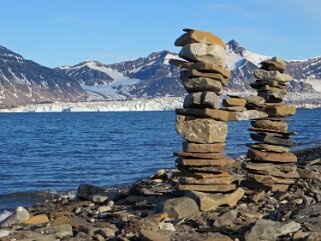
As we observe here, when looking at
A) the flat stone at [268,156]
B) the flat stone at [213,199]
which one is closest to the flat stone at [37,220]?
the flat stone at [213,199]

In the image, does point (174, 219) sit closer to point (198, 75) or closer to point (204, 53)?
point (198, 75)

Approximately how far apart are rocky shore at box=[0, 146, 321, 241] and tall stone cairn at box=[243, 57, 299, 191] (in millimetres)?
477

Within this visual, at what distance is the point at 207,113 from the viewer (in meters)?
14.3

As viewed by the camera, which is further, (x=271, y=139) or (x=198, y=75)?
(x=271, y=139)

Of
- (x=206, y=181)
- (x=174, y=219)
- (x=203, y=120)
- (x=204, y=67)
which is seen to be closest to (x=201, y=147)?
(x=203, y=120)

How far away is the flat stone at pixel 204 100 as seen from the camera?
14242mm

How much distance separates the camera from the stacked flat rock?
Result: 14.4m

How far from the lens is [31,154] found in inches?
2095

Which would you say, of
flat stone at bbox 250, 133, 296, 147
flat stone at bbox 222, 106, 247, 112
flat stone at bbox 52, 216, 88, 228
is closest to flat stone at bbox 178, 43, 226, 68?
flat stone at bbox 222, 106, 247, 112

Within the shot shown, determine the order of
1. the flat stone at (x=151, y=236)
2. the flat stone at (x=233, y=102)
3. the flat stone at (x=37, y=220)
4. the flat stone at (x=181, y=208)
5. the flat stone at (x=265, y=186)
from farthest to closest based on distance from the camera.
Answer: the flat stone at (x=265, y=186) → the flat stone at (x=233, y=102) → the flat stone at (x=37, y=220) → the flat stone at (x=181, y=208) → the flat stone at (x=151, y=236)

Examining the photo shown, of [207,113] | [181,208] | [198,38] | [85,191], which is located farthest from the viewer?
[85,191]

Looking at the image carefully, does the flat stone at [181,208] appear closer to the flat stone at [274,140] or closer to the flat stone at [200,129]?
the flat stone at [200,129]

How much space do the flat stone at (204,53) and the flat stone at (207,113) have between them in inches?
50.7

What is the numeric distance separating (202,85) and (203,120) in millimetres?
919
